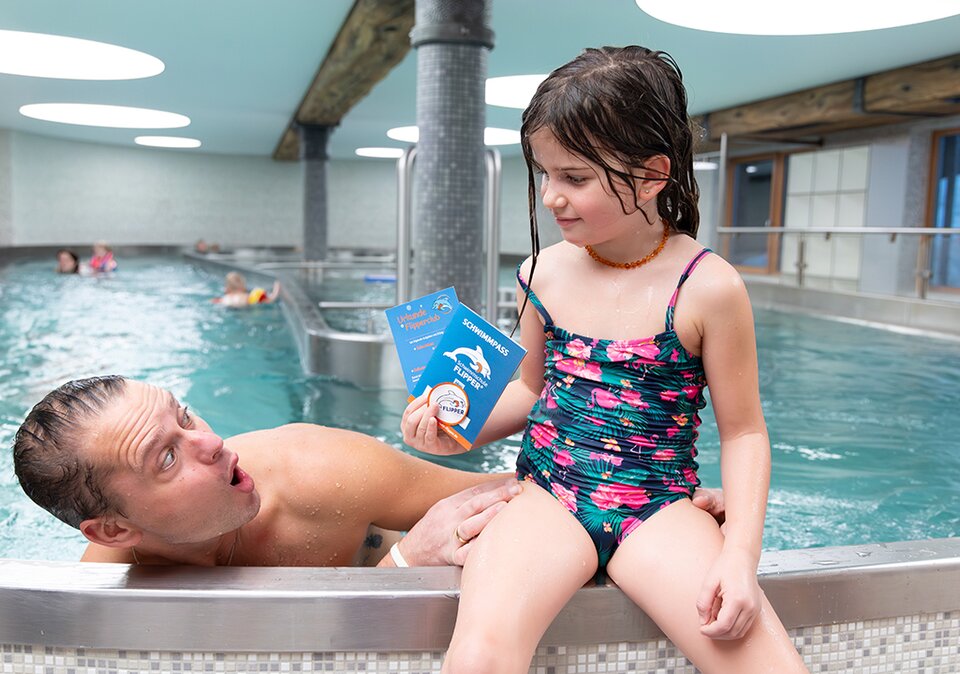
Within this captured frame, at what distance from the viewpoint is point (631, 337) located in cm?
166

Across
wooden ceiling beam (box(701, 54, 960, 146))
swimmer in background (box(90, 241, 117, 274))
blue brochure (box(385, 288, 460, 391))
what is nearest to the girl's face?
blue brochure (box(385, 288, 460, 391))

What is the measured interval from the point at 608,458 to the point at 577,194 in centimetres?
51

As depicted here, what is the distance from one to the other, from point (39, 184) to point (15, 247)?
117 inches

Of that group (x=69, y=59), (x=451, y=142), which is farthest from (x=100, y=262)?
(x=451, y=142)

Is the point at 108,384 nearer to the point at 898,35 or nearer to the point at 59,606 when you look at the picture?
the point at 59,606

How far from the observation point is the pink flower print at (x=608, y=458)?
162 centimetres

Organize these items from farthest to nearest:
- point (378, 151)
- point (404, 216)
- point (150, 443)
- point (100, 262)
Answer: point (378, 151), point (100, 262), point (404, 216), point (150, 443)

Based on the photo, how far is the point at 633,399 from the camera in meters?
1.64

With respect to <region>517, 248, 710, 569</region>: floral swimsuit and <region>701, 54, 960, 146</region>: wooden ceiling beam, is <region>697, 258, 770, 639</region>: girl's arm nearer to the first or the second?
<region>517, 248, 710, 569</region>: floral swimsuit

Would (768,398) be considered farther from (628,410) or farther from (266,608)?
(266,608)

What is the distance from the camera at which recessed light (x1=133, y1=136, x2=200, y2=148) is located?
70.9 feet

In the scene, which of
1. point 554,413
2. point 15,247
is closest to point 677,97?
point 554,413

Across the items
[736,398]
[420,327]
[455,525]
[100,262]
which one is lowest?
[100,262]

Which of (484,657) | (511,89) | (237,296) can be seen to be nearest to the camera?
(484,657)
